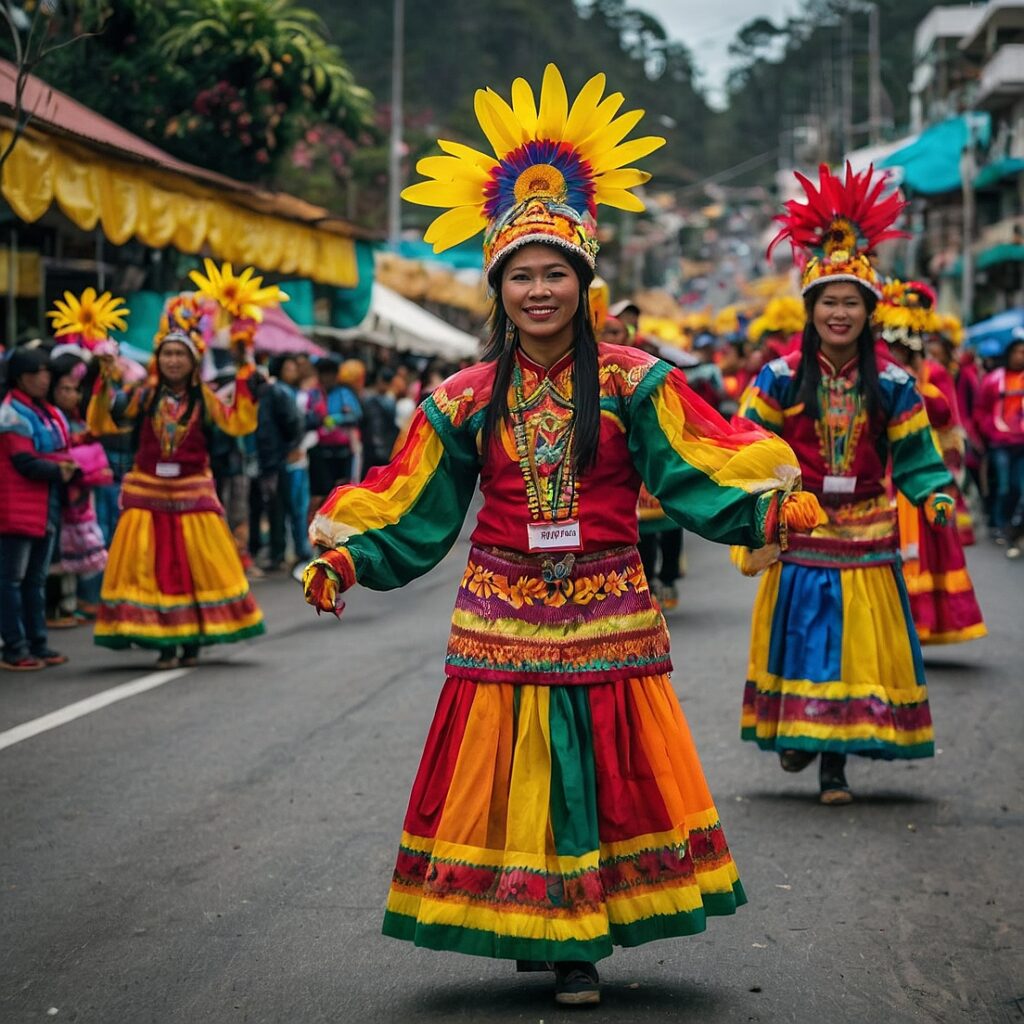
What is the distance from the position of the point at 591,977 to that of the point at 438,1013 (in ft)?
1.30

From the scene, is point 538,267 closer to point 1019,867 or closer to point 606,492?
point 606,492

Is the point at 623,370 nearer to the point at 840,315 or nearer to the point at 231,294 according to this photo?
the point at 840,315

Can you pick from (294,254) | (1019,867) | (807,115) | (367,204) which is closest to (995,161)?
(367,204)

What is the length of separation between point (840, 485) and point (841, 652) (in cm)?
68

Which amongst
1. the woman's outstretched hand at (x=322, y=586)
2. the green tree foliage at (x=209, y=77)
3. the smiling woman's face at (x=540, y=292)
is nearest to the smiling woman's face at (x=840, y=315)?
the smiling woman's face at (x=540, y=292)

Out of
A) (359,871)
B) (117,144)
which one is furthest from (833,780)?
(117,144)

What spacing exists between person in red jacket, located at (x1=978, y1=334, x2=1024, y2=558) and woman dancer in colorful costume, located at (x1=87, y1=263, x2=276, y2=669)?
31.0ft

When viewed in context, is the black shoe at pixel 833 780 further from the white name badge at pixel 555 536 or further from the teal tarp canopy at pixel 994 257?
the teal tarp canopy at pixel 994 257

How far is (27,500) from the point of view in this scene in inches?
404

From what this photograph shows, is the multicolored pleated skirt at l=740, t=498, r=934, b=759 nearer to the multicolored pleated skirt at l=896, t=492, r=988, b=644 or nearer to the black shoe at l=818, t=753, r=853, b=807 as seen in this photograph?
the black shoe at l=818, t=753, r=853, b=807

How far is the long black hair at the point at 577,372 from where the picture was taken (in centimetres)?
464

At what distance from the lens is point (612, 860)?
450 cm

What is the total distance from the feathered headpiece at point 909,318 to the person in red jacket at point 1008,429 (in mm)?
7056

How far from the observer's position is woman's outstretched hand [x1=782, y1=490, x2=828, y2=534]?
14.7ft
